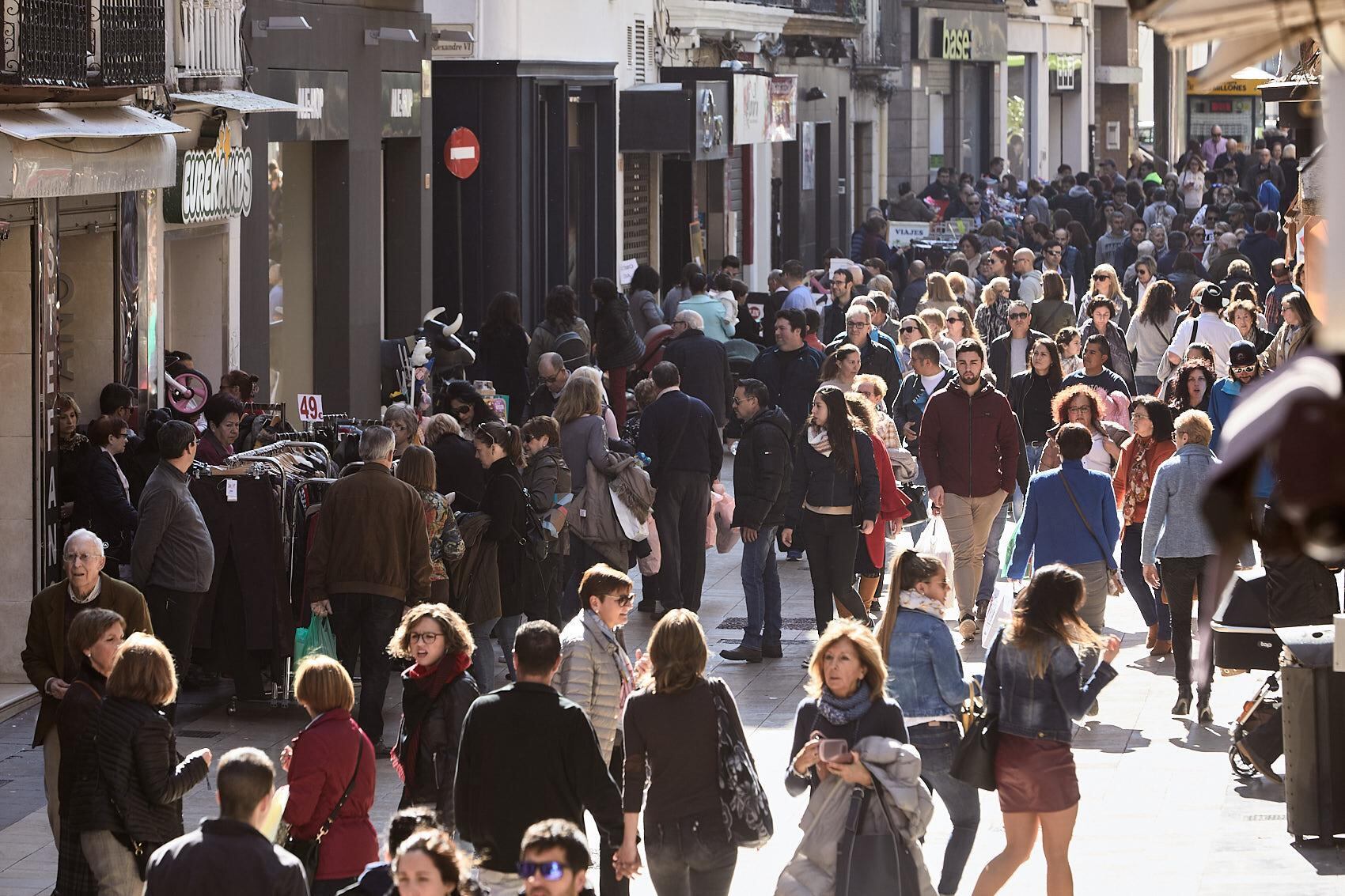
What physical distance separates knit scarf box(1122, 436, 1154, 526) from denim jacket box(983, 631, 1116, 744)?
5204 mm

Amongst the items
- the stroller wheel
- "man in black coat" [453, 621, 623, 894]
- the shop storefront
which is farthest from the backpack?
"man in black coat" [453, 621, 623, 894]

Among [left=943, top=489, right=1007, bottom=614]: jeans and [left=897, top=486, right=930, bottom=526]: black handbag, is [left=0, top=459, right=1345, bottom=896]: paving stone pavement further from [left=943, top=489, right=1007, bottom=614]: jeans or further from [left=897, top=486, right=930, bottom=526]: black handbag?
[left=897, top=486, right=930, bottom=526]: black handbag

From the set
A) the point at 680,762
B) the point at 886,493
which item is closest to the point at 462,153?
the point at 886,493

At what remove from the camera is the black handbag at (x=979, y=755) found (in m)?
8.19

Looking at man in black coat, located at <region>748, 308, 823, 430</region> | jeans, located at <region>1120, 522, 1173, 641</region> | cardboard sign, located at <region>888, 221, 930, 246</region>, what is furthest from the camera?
cardboard sign, located at <region>888, 221, 930, 246</region>

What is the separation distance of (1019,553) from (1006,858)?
4.15 metres

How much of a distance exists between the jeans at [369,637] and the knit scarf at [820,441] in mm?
2960

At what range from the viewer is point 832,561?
1329cm

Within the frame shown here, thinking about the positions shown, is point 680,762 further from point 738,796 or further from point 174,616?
point 174,616

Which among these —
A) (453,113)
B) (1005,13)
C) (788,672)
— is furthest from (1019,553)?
(1005,13)

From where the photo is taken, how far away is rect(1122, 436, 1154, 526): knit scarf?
13.3 meters

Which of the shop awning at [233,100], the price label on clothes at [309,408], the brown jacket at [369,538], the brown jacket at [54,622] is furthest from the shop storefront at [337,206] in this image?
the brown jacket at [54,622]

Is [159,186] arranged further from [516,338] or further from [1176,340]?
[1176,340]

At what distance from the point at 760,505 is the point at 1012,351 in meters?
4.60
